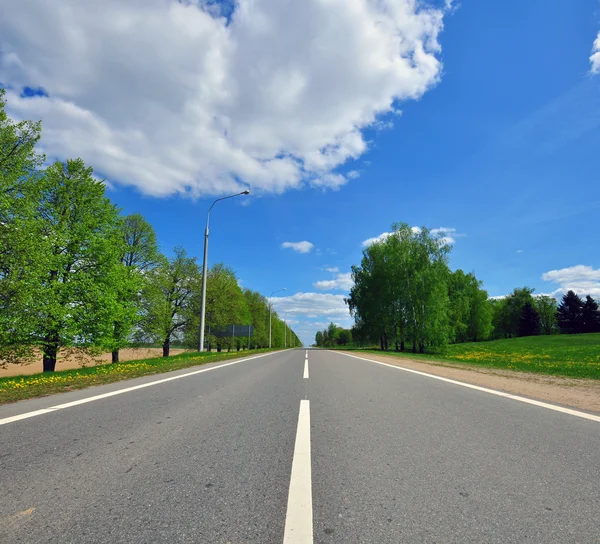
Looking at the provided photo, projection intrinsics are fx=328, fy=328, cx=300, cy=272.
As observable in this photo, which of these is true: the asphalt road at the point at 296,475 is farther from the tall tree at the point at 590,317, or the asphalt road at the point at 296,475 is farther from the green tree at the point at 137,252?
the tall tree at the point at 590,317

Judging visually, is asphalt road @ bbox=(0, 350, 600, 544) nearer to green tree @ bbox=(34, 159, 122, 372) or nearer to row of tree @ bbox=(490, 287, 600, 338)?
green tree @ bbox=(34, 159, 122, 372)

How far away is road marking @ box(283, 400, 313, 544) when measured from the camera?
1.92 m

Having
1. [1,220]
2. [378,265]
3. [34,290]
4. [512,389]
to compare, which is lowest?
[512,389]

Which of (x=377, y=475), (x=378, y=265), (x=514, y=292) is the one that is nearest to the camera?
(x=377, y=475)

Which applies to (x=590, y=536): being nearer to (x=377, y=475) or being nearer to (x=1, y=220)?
(x=377, y=475)

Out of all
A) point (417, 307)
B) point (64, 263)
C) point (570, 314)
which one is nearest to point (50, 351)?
point (64, 263)

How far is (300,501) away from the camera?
2.32 metres

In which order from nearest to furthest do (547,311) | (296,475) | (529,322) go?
(296,475), (529,322), (547,311)

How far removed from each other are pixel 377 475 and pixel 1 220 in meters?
17.6

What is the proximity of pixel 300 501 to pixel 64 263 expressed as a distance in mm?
19716

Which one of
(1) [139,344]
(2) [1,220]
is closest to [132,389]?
(2) [1,220]

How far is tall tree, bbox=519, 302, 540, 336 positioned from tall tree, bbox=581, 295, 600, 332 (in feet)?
29.3

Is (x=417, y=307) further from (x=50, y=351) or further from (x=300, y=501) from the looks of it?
(x=300, y=501)

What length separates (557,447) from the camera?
3.54 meters
